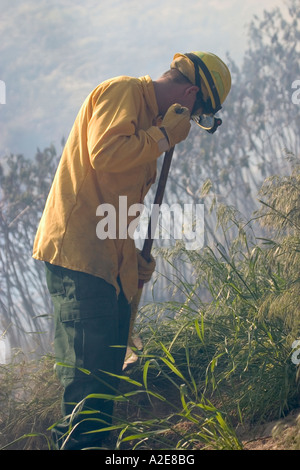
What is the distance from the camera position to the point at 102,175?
2779 millimetres

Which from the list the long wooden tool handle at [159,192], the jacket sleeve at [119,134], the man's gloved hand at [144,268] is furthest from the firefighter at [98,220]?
the man's gloved hand at [144,268]

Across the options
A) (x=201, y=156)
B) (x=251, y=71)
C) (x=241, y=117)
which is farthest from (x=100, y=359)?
(x=251, y=71)

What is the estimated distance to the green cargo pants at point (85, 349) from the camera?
104 inches

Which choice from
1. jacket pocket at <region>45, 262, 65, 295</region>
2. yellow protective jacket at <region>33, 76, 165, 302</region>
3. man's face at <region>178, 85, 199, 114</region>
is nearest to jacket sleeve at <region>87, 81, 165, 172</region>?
yellow protective jacket at <region>33, 76, 165, 302</region>

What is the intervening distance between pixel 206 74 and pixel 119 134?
2.21ft

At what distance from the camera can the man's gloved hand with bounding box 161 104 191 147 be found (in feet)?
9.19

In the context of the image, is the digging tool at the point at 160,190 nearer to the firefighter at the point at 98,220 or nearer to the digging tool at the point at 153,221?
the digging tool at the point at 153,221

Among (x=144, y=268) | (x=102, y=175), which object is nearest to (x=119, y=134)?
(x=102, y=175)

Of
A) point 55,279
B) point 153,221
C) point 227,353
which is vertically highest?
point 153,221

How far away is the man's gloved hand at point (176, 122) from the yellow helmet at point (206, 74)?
0.68 ft

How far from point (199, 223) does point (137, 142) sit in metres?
1.28

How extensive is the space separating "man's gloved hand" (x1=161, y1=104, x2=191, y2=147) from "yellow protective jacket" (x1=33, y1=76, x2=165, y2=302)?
77 mm

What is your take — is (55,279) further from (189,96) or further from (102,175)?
(189,96)

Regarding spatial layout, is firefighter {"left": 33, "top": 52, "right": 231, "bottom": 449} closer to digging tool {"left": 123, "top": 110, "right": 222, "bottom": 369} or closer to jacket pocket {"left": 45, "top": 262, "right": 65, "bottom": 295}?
jacket pocket {"left": 45, "top": 262, "right": 65, "bottom": 295}
